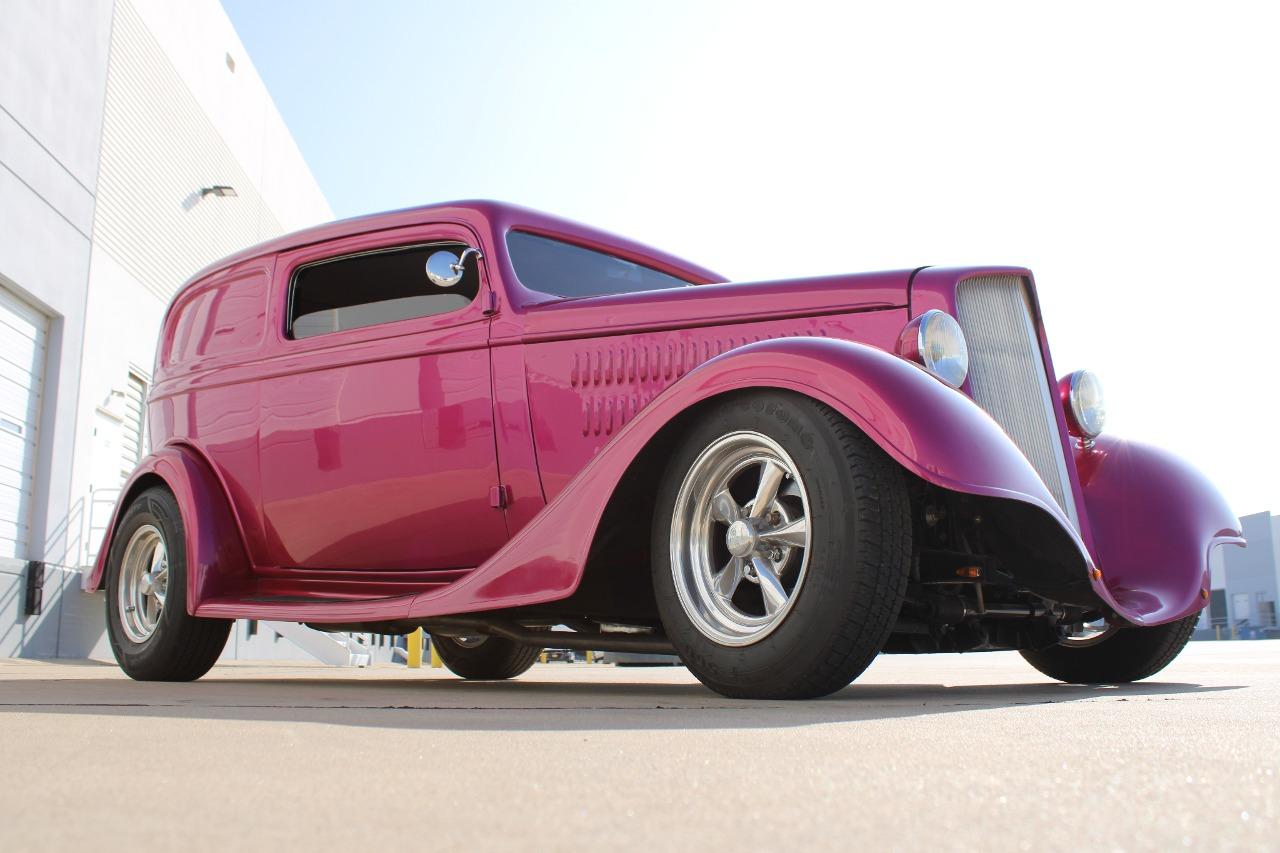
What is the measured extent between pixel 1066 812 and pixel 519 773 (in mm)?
621

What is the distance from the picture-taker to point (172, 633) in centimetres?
462

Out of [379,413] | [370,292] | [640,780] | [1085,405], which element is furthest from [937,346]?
[370,292]

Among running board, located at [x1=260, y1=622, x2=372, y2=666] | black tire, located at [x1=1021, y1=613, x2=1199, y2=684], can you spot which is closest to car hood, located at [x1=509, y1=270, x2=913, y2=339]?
black tire, located at [x1=1021, y1=613, x2=1199, y2=684]

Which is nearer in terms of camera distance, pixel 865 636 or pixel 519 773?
pixel 519 773

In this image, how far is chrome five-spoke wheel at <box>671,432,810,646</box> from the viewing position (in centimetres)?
289

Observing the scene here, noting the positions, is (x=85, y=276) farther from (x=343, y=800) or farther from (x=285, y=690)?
(x=343, y=800)

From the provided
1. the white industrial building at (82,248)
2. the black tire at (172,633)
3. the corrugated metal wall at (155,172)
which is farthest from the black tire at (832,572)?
the corrugated metal wall at (155,172)

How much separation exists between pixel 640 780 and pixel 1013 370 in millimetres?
2855

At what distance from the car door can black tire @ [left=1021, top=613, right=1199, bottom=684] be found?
233 cm

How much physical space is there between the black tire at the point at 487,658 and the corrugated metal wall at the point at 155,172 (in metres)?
8.58

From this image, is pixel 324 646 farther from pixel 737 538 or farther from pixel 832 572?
pixel 832 572

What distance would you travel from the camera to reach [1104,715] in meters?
2.22

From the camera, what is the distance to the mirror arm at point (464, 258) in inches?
157

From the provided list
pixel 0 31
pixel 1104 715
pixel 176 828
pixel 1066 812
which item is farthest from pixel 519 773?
pixel 0 31
